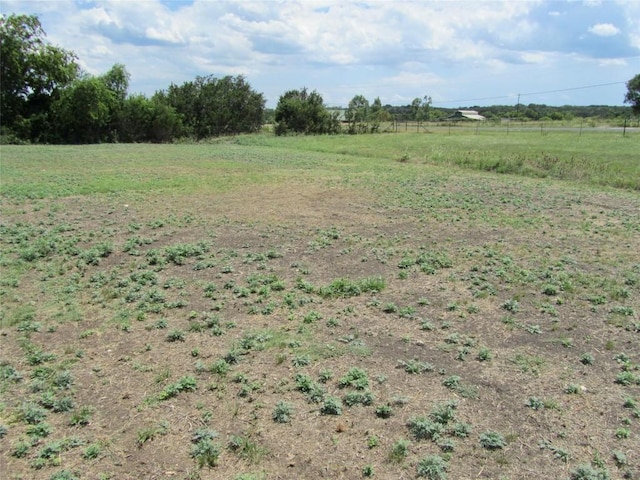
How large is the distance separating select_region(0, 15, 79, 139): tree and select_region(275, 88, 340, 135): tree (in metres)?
19.9

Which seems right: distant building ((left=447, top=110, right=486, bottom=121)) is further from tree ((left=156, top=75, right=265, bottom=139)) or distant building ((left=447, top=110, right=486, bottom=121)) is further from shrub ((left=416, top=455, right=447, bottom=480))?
shrub ((left=416, top=455, right=447, bottom=480))

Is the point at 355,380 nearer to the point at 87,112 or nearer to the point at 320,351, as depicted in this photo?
the point at 320,351

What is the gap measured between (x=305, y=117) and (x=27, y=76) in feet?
83.4

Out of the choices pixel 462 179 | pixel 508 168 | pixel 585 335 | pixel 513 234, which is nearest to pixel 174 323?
pixel 585 335

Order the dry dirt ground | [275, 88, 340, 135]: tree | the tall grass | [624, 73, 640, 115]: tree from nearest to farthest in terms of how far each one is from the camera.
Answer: the dry dirt ground < the tall grass < [275, 88, 340, 135]: tree < [624, 73, 640, 115]: tree

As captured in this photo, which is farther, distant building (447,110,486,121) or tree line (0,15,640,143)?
distant building (447,110,486,121)

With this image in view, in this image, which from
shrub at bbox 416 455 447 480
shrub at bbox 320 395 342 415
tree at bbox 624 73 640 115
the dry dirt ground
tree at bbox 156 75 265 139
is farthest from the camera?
tree at bbox 624 73 640 115

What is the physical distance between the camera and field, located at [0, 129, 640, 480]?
3.36m

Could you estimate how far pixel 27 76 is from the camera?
38281 mm

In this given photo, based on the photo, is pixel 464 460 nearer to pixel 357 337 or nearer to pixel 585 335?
pixel 357 337

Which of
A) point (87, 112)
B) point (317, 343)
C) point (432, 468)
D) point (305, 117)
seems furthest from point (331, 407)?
point (305, 117)

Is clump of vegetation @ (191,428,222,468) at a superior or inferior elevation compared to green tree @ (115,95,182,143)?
inferior

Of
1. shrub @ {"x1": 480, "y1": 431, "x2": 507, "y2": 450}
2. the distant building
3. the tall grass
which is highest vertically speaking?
the distant building

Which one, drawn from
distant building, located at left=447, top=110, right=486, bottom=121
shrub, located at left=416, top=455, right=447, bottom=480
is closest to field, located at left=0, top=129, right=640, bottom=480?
shrub, located at left=416, top=455, right=447, bottom=480
